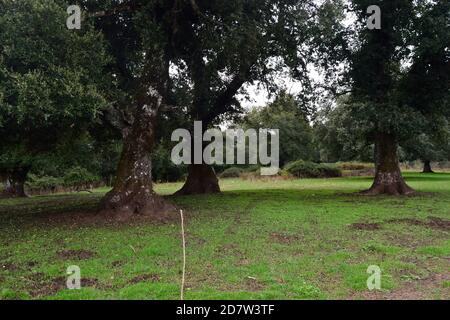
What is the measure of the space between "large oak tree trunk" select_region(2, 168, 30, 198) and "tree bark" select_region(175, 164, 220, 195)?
13.0 metres

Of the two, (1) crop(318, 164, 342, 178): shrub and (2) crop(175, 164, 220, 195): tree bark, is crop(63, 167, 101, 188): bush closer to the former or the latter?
(2) crop(175, 164, 220, 195): tree bark

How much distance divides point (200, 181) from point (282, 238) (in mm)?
15055

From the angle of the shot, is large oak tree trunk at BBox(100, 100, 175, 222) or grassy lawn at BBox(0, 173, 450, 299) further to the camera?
large oak tree trunk at BBox(100, 100, 175, 222)

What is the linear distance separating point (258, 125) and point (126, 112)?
46.7m

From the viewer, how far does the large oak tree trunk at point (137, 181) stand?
14602 mm

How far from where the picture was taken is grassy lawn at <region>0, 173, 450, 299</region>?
7051mm

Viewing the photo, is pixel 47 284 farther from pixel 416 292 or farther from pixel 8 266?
pixel 416 292

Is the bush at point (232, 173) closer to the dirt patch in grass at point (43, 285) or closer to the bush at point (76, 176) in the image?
the bush at point (76, 176)

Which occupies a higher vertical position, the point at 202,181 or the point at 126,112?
the point at 126,112

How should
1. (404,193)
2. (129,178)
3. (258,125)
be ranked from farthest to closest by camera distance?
1. (258,125)
2. (404,193)
3. (129,178)

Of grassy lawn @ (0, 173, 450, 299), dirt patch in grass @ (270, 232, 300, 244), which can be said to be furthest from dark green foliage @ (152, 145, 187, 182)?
dirt patch in grass @ (270, 232, 300, 244)
